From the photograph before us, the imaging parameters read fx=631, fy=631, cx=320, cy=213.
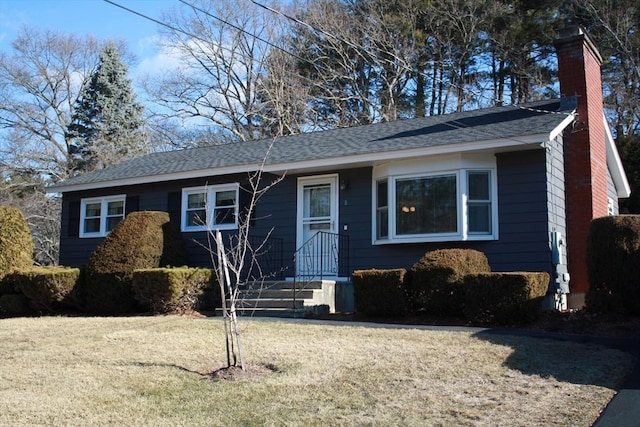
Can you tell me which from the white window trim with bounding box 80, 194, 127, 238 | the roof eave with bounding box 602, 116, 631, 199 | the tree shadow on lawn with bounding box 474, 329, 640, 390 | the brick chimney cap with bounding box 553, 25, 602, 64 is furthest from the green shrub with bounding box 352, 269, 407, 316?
the white window trim with bounding box 80, 194, 127, 238

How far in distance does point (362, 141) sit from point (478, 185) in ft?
10.4

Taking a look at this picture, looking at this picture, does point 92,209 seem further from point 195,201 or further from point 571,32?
point 571,32

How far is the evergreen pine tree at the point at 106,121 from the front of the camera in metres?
33.0

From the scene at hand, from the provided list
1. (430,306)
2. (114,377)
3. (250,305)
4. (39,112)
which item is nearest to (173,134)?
(39,112)

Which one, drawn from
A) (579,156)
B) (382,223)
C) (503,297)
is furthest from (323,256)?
(579,156)

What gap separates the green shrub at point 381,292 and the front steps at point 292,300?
1.09 metres

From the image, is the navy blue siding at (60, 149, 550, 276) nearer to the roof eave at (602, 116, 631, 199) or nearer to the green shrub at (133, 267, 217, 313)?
the green shrub at (133, 267, 217, 313)

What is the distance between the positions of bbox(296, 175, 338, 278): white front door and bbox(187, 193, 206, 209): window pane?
2.83 meters

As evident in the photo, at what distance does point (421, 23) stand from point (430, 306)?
20418 millimetres

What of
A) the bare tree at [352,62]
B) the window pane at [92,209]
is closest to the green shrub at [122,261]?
the window pane at [92,209]

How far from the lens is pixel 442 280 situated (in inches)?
406

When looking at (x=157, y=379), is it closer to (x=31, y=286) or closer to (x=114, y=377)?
(x=114, y=377)

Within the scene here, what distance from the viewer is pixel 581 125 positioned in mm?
13234

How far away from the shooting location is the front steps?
38.5 feet
